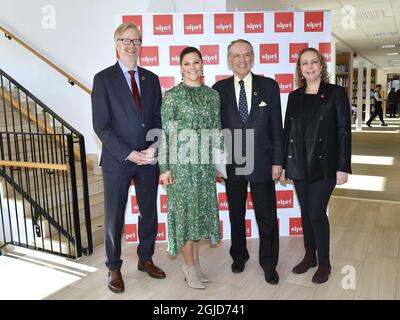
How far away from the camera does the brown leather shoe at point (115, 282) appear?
2.71 m

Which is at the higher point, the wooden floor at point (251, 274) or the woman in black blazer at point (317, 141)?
the woman in black blazer at point (317, 141)

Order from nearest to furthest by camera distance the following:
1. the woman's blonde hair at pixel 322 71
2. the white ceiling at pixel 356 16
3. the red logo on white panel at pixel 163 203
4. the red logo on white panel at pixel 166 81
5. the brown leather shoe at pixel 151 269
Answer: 1. the woman's blonde hair at pixel 322 71
2. the brown leather shoe at pixel 151 269
3. the red logo on white panel at pixel 166 81
4. the red logo on white panel at pixel 163 203
5. the white ceiling at pixel 356 16

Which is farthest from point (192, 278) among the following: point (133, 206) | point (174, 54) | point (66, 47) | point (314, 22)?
point (66, 47)

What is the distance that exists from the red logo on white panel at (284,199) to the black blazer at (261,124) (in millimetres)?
1083

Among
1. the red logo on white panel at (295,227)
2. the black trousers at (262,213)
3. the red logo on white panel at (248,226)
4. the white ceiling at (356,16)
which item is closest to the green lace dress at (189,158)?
the black trousers at (262,213)

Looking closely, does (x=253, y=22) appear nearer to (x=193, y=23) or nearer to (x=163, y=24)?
(x=193, y=23)

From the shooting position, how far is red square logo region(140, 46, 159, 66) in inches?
141

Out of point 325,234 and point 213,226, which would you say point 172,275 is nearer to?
point 213,226

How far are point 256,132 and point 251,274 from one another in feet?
3.49

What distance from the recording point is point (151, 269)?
9.67 ft

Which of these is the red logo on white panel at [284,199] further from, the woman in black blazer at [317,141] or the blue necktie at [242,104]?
the blue necktie at [242,104]

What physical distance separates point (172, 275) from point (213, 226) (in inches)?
23.4

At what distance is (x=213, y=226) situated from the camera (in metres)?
2.67
